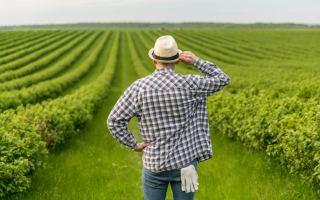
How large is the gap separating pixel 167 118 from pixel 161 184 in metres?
0.70

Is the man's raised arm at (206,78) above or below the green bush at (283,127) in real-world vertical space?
above

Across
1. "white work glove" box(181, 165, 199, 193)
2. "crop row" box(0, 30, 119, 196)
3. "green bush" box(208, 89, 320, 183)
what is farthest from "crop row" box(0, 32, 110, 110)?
"white work glove" box(181, 165, 199, 193)

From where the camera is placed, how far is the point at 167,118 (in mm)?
2494

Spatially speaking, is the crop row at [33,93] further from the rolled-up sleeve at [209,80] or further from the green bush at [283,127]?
the rolled-up sleeve at [209,80]

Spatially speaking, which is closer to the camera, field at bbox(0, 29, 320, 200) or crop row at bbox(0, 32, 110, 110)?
field at bbox(0, 29, 320, 200)

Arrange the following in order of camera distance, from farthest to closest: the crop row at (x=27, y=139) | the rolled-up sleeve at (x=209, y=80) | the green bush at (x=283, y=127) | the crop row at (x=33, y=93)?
the crop row at (x=33, y=93)
the green bush at (x=283, y=127)
the crop row at (x=27, y=139)
the rolled-up sleeve at (x=209, y=80)

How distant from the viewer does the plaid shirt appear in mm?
2439

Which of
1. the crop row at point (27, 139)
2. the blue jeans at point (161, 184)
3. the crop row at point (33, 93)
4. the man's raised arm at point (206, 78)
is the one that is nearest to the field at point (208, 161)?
the crop row at point (27, 139)

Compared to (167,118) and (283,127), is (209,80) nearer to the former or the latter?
(167,118)

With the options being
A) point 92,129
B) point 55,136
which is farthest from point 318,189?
point 92,129

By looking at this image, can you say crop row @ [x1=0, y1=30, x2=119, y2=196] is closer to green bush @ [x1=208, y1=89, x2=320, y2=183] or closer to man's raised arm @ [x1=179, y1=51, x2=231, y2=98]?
man's raised arm @ [x1=179, y1=51, x2=231, y2=98]

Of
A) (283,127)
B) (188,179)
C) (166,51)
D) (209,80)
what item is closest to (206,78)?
(209,80)

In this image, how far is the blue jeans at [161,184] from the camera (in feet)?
8.32

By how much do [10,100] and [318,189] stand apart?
12.5 m
